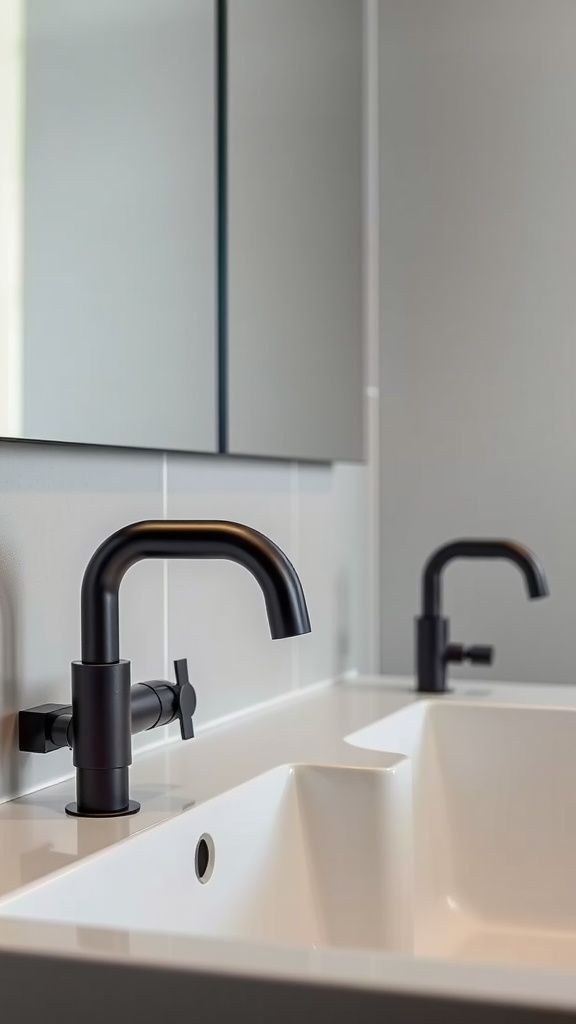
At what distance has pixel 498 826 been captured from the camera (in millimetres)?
1068

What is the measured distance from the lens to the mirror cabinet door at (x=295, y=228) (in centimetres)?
111

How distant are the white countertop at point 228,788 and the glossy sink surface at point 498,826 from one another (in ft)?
0.14

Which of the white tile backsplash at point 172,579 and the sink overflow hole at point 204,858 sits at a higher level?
the white tile backsplash at point 172,579

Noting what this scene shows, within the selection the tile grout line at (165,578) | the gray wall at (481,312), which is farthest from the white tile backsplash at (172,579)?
the gray wall at (481,312)

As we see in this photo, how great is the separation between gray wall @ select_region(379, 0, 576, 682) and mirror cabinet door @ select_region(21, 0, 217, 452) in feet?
1.59

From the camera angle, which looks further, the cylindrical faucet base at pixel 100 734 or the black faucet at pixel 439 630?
the black faucet at pixel 439 630

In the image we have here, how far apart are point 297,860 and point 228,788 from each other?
82mm

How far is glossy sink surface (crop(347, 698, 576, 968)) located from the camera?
A: 1.03 meters

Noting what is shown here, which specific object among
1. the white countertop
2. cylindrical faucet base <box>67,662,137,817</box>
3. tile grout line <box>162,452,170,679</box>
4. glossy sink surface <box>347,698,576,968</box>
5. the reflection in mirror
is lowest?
glossy sink surface <box>347,698,576,968</box>

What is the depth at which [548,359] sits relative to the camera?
1.42 meters

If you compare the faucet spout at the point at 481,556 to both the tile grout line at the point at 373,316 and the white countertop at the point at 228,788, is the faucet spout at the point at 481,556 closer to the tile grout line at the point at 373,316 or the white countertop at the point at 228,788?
the white countertop at the point at 228,788

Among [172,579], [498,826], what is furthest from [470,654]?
[172,579]

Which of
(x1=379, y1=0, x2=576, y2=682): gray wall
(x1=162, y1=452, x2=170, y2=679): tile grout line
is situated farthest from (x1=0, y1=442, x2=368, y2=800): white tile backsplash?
(x1=379, y1=0, x2=576, y2=682): gray wall

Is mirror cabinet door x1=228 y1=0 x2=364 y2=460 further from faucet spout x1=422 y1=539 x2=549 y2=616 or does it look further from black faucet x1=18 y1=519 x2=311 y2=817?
black faucet x1=18 y1=519 x2=311 y2=817
